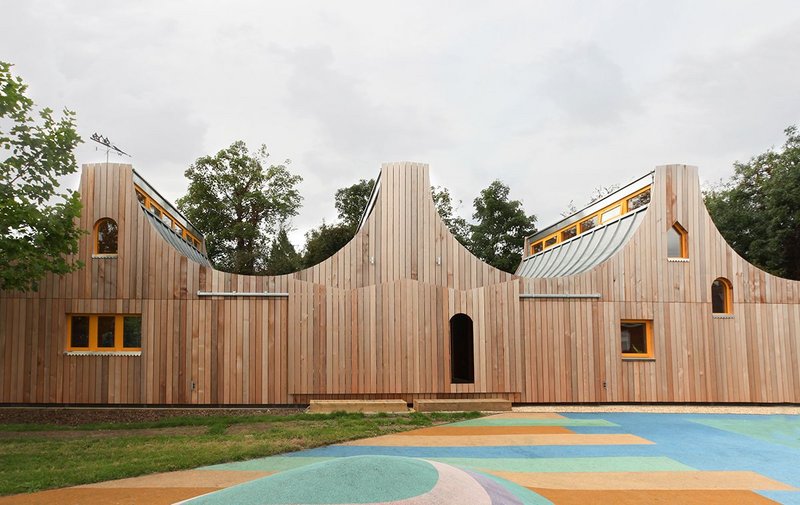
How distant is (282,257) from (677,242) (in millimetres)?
20436

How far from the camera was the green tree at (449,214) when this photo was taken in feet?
96.9

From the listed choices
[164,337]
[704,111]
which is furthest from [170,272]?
[704,111]

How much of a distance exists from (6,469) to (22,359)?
5796mm

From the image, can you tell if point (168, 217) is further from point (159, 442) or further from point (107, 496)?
point (107, 496)

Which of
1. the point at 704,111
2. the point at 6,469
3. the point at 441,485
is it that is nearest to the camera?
the point at 441,485

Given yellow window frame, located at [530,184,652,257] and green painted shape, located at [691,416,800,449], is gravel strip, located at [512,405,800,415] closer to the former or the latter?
green painted shape, located at [691,416,800,449]

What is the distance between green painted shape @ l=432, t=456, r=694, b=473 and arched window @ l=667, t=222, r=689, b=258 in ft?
21.7

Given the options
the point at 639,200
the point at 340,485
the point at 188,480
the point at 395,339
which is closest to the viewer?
the point at 340,485

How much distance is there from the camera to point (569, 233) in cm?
1692

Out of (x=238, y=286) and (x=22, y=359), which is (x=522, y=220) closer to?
(x=238, y=286)

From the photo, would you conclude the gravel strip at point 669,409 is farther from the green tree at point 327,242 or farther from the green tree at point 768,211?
the green tree at point 327,242

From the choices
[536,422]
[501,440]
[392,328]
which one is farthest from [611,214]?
[501,440]

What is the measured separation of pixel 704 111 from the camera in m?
17.1

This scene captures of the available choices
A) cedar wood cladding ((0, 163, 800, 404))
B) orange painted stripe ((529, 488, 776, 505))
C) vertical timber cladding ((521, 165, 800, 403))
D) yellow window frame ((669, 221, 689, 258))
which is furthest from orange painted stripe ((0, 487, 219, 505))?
yellow window frame ((669, 221, 689, 258))
